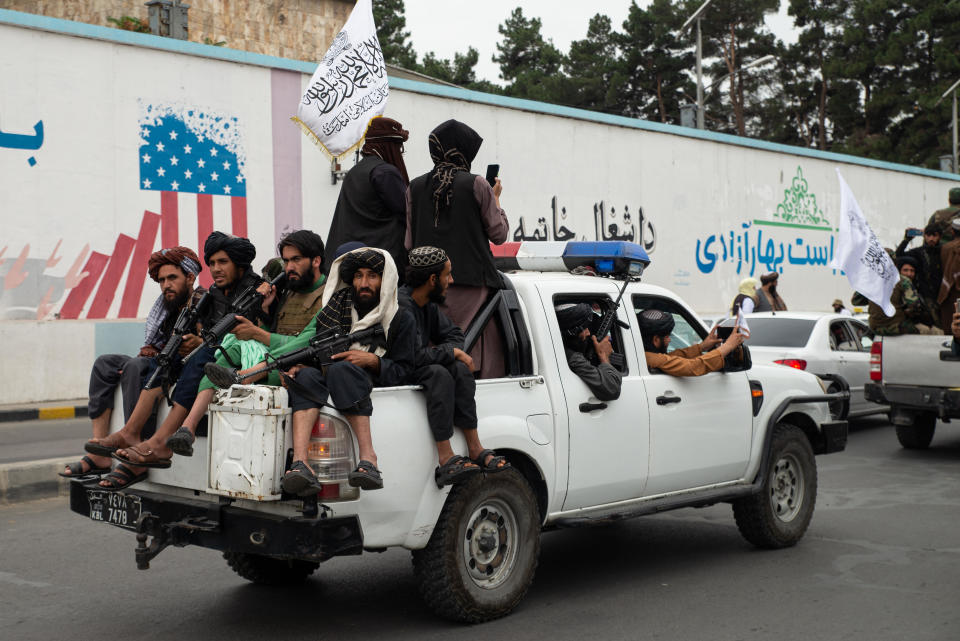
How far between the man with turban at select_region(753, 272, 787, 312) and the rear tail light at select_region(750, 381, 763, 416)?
8855 millimetres

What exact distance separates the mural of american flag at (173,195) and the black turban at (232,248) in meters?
10.7

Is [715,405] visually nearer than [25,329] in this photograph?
Yes

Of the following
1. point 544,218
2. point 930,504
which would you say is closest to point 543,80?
point 544,218

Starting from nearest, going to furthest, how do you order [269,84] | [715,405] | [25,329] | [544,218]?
1. [715,405]
2. [25,329]
3. [269,84]
4. [544,218]

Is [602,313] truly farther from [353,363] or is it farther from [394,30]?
[394,30]

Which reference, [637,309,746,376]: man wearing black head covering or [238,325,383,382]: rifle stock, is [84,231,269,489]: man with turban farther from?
[637,309,746,376]: man wearing black head covering

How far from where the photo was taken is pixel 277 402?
177 inches

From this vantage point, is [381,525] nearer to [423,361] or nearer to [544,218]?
[423,361]

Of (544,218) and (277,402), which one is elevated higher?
(544,218)

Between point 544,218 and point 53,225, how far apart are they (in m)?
10.7

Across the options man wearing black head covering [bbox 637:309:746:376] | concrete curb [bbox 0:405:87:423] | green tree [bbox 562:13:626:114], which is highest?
green tree [bbox 562:13:626:114]

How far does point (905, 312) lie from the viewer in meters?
11.1

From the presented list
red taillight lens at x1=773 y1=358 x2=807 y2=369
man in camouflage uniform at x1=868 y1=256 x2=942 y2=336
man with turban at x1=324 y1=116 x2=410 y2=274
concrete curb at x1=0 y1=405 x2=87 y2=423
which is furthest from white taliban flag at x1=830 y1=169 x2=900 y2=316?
concrete curb at x1=0 y1=405 x2=87 y2=423

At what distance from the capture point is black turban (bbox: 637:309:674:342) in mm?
6289
